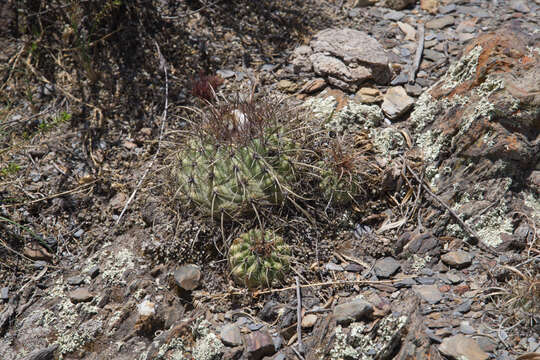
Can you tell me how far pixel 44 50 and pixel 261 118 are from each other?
232 cm

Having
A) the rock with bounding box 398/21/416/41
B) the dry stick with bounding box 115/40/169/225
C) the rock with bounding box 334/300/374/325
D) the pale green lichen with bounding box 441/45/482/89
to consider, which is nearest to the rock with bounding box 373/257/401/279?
the rock with bounding box 334/300/374/325

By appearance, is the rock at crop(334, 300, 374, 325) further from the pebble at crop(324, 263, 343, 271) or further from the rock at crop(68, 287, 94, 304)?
the rock at crop(68, 287, 94, 304)

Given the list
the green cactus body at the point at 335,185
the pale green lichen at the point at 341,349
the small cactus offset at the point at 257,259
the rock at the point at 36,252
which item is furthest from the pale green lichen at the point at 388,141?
the rock at the point at 36,252

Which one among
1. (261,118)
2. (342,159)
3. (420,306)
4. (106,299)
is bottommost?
(106,299)

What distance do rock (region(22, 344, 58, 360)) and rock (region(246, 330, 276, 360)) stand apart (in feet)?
3.92

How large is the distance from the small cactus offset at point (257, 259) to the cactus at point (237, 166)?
0.60 feet

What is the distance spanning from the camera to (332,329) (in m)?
2.42

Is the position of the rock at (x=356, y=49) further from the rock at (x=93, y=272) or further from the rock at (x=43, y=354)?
the rock at (x=43, y=354)

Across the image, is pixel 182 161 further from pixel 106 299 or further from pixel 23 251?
pixel 23 251

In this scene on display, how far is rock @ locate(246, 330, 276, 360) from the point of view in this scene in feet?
8.11

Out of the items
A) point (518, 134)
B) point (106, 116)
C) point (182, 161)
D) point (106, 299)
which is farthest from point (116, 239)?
point (518, 134)

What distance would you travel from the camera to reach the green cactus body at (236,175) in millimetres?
2803

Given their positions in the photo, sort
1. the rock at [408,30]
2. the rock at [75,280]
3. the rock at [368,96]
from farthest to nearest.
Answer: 1. the rock at [408,30]
2. the rock at [368,96]
3. the rock at [75,280]

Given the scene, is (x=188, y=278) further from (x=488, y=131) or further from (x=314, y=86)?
(x=488, y=131)
